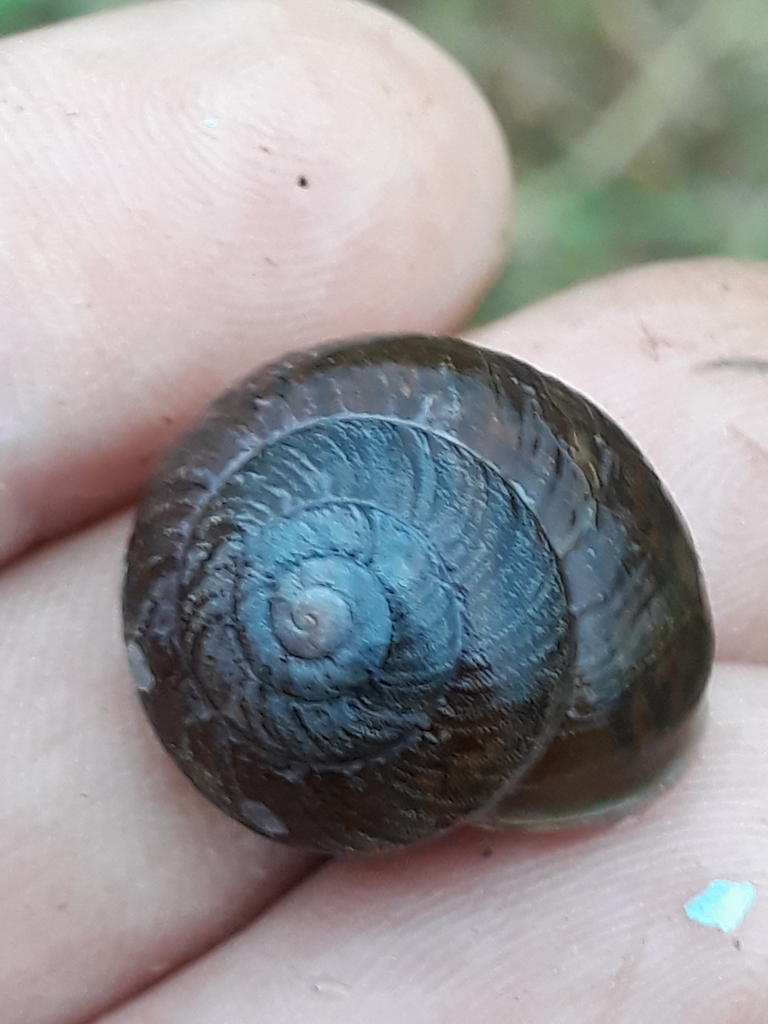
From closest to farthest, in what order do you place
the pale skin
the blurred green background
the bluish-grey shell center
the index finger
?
the bluish-grey shell center < the pale skin < the index finger < the blurred green background

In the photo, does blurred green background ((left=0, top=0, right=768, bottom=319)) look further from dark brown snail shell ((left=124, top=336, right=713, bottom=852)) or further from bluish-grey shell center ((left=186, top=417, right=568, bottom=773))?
bluish-grey shell center ((left=186, top=417, right=568, bottom=773))

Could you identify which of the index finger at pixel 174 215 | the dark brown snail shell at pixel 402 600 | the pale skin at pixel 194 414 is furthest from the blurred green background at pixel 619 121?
the dark brown snail shell at pixel 402 600

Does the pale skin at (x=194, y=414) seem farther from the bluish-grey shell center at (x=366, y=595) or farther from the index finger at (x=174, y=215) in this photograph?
the bluish-grey shell center at (x=366, y=595)

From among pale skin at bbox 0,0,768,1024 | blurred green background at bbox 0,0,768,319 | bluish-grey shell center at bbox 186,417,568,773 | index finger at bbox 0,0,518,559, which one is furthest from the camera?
blurred green background at bbox 0,0,768,319

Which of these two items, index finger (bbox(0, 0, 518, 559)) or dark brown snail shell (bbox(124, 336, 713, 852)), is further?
index finger (bbox(0, 0, 518, 559))

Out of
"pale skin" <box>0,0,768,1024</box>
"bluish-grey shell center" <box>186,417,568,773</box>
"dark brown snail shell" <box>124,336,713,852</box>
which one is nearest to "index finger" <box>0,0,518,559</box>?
"pale skin" <box>0,0,768,1024</box>
